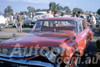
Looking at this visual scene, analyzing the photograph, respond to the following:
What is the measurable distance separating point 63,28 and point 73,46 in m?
1.11

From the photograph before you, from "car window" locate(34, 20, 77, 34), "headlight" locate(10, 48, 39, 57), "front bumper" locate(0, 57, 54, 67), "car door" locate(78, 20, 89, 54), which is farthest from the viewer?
"car window" locate(34, 20, 77, 34)

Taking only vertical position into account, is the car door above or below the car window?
below

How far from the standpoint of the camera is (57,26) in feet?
14.4

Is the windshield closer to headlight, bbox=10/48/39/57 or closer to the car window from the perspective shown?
the car window

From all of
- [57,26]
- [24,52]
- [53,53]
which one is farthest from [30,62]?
[57,26]

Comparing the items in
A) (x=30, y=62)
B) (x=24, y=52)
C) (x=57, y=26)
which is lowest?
(x=30, y=62)

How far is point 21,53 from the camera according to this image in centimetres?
310

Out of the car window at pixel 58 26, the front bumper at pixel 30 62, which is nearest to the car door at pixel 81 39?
the car window at pixel 58 26

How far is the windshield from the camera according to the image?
4.23m

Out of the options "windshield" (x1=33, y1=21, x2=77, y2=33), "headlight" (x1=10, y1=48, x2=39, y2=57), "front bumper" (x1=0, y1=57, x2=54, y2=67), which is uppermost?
"windshield" (x1=33, y1=21, x2=77, y2=33)

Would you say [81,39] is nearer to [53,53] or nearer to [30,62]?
[53,53]

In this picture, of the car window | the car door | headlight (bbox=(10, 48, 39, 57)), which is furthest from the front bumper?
the car window

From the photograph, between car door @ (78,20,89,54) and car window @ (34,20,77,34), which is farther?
car window @ (34,20,77,34)

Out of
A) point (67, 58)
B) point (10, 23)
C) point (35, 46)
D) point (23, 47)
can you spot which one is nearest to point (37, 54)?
point (35, 46)
